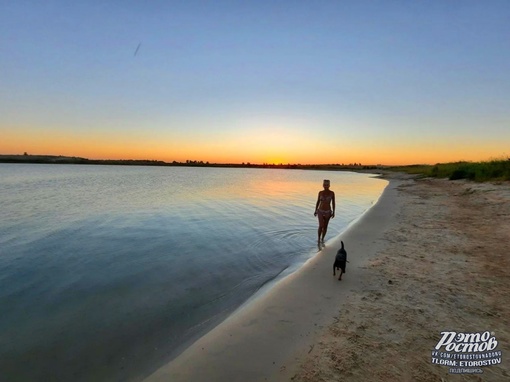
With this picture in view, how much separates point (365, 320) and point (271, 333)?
172cm

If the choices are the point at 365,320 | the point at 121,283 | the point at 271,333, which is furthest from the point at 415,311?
the point at 121,283

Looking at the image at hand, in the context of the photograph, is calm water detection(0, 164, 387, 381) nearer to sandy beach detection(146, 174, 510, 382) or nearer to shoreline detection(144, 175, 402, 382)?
shoreline detection(144, 175, 402, 382)

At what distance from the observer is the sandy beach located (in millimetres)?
3992

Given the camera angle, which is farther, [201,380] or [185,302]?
[185,302]

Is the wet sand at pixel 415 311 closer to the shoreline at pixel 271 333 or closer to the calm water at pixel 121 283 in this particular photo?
the shoreline at pixel 271 333

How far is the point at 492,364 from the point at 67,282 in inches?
373

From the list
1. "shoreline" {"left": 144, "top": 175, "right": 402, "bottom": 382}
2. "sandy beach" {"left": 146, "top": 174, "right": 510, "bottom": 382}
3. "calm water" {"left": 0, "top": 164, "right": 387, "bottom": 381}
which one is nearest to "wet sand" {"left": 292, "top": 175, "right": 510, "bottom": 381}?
"sandy beach" {"left": 146, "top": 174, "right": 510, "bottom": 382}

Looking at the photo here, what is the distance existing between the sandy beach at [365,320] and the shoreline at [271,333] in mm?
17

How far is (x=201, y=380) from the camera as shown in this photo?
3934 mm

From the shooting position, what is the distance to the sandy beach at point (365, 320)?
3992 millimetres

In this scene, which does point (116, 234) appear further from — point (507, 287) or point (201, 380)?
point (507, 287)

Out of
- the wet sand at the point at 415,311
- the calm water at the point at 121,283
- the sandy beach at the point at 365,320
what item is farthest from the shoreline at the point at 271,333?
the calm water at the point at 121,283

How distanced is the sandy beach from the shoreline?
0.02 m

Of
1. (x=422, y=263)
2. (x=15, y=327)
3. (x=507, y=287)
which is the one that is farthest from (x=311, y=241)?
(x=15, y=327)
